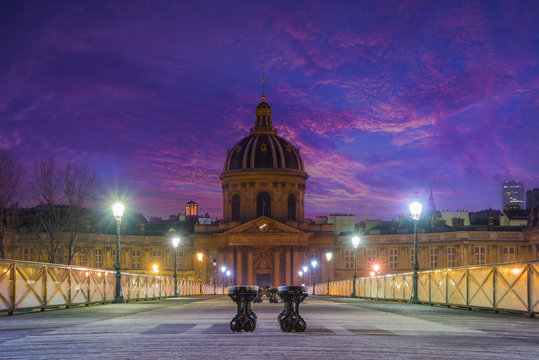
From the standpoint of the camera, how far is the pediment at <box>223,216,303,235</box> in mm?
90125

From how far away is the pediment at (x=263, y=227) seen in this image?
90125 millimetres

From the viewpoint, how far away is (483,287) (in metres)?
18.6

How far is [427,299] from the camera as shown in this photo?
2492cm

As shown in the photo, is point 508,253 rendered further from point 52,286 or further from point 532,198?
point 52,286

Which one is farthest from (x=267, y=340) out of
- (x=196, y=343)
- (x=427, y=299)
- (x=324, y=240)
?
(x=324, y=240)

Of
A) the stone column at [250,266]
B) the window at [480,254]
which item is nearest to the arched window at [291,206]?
the stone column at [250,266]

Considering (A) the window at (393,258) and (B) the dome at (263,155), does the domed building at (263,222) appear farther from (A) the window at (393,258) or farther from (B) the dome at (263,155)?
(A) the window at (393,258)

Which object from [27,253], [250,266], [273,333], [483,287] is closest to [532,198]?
[250,266]

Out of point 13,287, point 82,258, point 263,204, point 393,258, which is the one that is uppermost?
point 263,204

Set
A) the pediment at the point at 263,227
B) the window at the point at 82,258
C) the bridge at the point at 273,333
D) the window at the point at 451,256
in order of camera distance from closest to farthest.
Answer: the bridge at the point at 273,333, the window at the point at 451,256, the window at the point at 82,258, the pediment at the point at 263,227

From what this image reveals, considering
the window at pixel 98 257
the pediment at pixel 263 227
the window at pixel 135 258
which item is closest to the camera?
the window at pixel 98 257

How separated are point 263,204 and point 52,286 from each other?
252ft

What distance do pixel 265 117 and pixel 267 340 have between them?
94.8 meters

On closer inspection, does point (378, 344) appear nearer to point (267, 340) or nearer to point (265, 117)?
point (267, 340)
